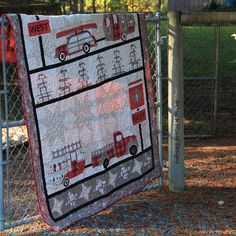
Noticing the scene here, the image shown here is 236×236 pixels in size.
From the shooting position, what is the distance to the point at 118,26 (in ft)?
15.9

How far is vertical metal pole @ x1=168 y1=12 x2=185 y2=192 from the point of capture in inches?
211

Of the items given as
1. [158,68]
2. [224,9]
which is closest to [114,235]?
[158,68]

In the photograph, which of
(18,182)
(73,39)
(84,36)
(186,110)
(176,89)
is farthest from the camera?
(186,110)

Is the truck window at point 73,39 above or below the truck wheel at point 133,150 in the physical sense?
above

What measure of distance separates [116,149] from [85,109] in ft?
1.99

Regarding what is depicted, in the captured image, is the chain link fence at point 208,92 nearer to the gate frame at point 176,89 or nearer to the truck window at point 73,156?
the gate frame at point 176,89

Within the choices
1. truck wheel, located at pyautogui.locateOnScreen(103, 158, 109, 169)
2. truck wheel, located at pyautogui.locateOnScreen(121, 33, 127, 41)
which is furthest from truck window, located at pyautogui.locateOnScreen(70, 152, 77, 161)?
truck wheel, located at pyautogui.locateOnScreen(121, 33, 127, 41)

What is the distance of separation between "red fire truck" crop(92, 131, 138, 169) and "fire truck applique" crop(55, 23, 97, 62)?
873 millimetres

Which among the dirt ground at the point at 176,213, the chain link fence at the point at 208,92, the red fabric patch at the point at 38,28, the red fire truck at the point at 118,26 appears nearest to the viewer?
the red fabric patch at the point at 38,28

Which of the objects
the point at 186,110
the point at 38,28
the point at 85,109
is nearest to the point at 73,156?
the point at 85,109

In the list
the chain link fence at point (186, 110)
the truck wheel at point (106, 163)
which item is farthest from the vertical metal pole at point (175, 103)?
the truck wheel at point (106, 163)

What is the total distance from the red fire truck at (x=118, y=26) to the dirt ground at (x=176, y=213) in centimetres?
161

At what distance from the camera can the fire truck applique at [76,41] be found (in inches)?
167

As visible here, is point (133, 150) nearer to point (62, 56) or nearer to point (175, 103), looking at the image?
point (175, 103)
